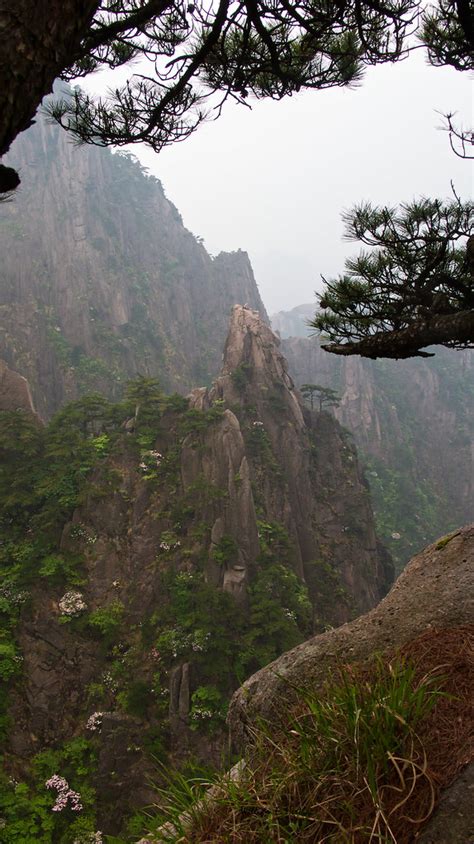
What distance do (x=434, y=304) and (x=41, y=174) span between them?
1654 inches

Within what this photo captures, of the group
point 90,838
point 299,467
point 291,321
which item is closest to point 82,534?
point 90,838

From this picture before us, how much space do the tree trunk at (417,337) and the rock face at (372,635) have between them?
1585 mm

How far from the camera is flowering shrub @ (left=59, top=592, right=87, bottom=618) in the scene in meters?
11.6

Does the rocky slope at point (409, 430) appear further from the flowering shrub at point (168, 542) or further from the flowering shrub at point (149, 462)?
the flowering shrub at point (168, 542)

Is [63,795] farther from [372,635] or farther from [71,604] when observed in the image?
[372,635]

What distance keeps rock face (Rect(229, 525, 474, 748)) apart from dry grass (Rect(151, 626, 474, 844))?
1003 mm

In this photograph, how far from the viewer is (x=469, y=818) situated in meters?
1.30

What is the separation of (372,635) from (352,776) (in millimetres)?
1668

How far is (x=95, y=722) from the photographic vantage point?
1002 centimetres

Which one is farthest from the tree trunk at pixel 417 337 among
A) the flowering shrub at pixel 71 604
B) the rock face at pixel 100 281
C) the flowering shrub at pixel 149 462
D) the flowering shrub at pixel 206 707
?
the rock face at pixel 100 281

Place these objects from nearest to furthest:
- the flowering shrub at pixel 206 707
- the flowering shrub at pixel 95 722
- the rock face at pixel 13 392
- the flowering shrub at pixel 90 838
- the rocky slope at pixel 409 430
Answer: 1. the flowering shrub at pixel 90 838
2. the flowering shrub at pixel 95 722
3. the flowering shrub at pixel 206 707
4. the rock face at pixel 13 392
5. the rocky slope at pixel 409 430

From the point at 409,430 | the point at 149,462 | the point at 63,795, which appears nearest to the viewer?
the point at 63,795

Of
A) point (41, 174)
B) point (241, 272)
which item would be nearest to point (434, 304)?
point (41, 174)

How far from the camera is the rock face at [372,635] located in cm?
281
